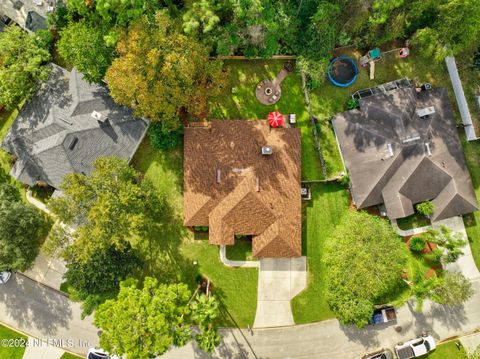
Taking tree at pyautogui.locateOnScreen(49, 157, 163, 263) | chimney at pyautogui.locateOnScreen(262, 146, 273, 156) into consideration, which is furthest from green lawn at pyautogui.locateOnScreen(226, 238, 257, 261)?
tree at pyautogui.locateOnScreen(49, 157, 163, 263)

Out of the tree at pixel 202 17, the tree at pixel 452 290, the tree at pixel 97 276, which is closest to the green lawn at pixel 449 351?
the tree at pixel 452 290

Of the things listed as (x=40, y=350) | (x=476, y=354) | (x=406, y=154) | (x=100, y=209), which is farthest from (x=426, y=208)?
(x=40, y=350)

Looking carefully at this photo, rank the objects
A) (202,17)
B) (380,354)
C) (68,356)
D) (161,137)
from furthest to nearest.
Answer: (68,356) → (380,354) → (161,137) → (202,17)

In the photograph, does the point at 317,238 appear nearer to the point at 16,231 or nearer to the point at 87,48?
the point at 87,48

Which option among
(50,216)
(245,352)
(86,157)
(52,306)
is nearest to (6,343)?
(52,306)

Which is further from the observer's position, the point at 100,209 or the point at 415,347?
the point at 415,347

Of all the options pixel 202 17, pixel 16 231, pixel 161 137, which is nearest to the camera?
pixel 202 17
